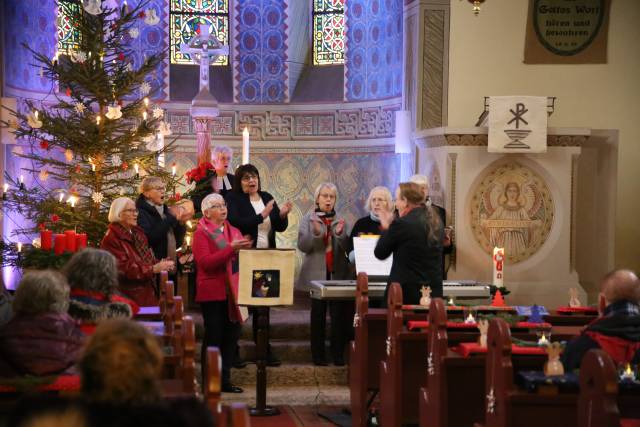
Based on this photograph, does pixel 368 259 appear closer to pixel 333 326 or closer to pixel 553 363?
pixel 333 326

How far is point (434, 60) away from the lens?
11.0 m

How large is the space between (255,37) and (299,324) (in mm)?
5490

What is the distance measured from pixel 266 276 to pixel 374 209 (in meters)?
1.37

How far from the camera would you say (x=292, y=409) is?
7750 mm

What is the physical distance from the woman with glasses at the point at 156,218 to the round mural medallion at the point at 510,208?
297 centimetres

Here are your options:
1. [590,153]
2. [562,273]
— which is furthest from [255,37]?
[562,273]

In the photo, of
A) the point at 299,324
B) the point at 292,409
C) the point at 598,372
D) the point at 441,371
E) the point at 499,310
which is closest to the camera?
the point at 598,372

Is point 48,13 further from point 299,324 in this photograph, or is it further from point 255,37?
point 299,324

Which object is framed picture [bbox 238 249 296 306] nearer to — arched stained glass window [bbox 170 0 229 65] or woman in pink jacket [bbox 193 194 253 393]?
woman in pink jacket [bbox 193 194 253 393]

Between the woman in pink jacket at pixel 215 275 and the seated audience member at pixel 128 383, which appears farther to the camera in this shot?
the woman in pink jacket at pixel 215 275

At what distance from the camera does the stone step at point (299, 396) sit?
7.80 m

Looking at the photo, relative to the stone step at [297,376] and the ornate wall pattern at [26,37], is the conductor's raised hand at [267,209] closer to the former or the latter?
the stone step at [297,376]

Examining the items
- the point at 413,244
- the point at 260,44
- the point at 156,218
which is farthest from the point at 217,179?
the point at 260,44

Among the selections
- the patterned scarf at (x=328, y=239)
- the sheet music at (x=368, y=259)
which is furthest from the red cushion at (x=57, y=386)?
the patterned scarf at (x=328, y=239)
